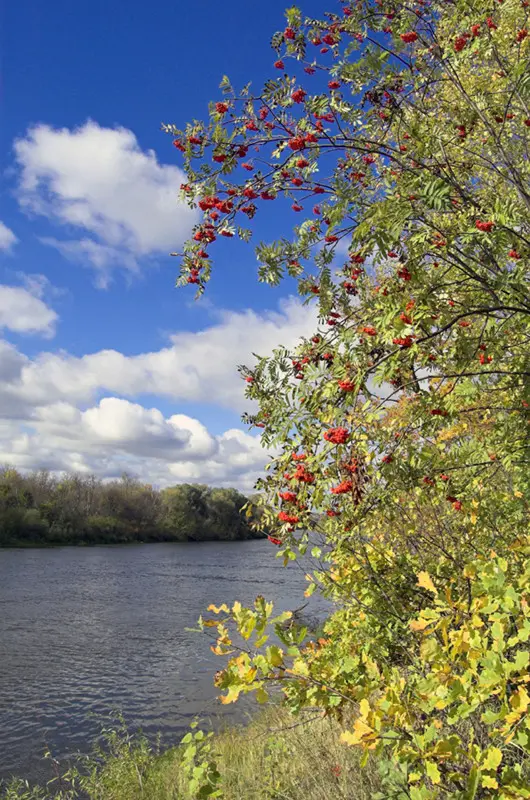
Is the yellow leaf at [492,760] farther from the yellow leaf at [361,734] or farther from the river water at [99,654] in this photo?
the river water at [99,654]

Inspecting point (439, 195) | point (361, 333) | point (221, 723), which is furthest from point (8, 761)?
point (439, 195)

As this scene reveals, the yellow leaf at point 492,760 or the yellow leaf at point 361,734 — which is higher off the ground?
the yellow leaf at point 361,734

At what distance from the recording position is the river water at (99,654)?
11.6 metres

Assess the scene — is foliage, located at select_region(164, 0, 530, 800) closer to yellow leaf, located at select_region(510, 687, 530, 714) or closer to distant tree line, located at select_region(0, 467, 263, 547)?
yellow leaf, located at select_region(510, 687, 530, 714)

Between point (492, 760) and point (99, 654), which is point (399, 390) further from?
point (99, 654)

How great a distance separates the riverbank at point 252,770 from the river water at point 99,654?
2.21 meters

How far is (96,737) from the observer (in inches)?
437

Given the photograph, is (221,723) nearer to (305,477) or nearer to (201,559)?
(305,477)

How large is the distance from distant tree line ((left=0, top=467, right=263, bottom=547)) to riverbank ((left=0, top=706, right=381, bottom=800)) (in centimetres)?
4768

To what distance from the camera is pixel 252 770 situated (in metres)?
6.15

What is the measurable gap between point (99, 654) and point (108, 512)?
56.7 metres

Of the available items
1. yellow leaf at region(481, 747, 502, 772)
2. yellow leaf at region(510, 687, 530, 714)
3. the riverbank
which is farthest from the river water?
yellow leaf at region(510, 687, 530, 714)

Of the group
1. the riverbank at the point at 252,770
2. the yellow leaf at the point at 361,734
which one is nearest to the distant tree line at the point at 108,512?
the riverbank at the point at 252,770

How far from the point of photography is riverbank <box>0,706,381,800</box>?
177 inches
